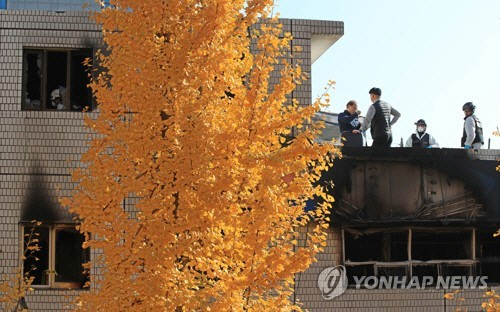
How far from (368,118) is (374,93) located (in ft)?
1.61

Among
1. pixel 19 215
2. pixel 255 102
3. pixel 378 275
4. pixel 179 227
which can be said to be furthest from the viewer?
pixel 378 275

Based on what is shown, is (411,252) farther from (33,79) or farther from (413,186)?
(33,79)

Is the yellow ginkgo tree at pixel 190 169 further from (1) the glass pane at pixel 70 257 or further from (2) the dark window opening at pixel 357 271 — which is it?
(2) the dark window opening at pixel 357 271

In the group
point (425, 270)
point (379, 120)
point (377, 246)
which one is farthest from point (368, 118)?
point (425, 270)

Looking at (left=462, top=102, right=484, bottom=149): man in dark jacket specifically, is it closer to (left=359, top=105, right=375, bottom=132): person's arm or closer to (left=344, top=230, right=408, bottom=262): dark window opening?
(left=359, top=105, right=375, bottom=132): person's arm

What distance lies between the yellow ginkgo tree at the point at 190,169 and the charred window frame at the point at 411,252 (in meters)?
6.77

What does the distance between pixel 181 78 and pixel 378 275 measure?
8665 mm

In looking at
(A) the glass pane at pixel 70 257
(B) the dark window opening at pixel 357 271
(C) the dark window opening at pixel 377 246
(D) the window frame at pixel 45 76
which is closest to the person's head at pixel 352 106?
(C) the dark window opening at pixel 377 246

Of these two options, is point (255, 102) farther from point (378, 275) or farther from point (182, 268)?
point (378, 275)

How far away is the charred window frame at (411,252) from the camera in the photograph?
68.5 feet

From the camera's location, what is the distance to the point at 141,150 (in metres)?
13.6

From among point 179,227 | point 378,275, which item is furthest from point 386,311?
point 179,227

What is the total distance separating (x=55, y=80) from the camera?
20.3m

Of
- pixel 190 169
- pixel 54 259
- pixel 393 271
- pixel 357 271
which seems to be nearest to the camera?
pixel 190 169
